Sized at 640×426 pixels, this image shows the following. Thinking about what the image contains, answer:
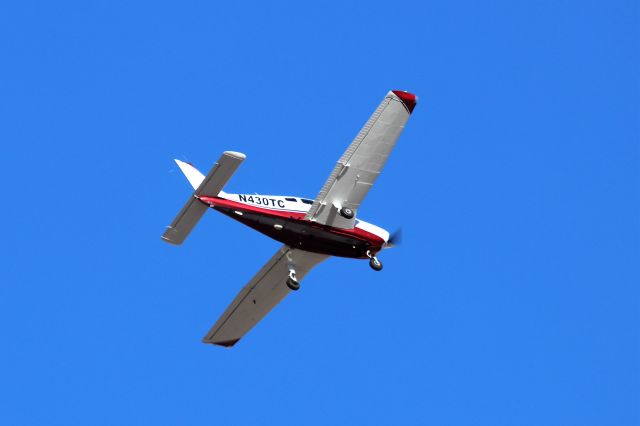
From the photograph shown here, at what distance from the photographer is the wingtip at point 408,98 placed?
36.2 m

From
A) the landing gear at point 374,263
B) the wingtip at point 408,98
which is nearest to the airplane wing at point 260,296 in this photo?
the landing gear at point 374,263

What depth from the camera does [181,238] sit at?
36.7 meters

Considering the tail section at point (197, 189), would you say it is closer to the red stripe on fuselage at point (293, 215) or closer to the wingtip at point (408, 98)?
the red stripe on fuselage at point (293, 215)

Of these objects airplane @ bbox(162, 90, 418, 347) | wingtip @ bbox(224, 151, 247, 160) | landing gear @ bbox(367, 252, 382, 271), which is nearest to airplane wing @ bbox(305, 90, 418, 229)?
airplane @ bbox(162, 90, 418, 347)

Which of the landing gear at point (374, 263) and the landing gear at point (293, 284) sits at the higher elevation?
the landing gear at point (374, 263)

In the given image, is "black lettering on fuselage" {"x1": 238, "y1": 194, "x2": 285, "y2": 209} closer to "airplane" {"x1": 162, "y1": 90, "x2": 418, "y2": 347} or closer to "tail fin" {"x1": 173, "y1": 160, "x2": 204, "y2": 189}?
"airplane" {"x1": 162, "y1": 90, "x2": 418, "y2": 347}

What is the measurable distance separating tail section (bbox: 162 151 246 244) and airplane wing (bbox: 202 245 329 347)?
167 inches

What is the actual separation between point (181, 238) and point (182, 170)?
196cm

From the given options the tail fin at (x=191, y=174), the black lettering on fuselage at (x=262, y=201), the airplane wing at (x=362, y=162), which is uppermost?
the airplane wing at (x=362, y=162)

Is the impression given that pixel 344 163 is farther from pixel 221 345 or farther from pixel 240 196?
pixel 221 345

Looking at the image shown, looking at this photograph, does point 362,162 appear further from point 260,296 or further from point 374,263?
point 260,296

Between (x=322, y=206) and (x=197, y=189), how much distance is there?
379 cm

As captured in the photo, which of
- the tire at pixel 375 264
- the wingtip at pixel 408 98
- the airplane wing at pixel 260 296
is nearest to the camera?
the wingtip at pixel 408 98

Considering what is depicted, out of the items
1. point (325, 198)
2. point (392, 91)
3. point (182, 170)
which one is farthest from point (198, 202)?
point (392, 91)
